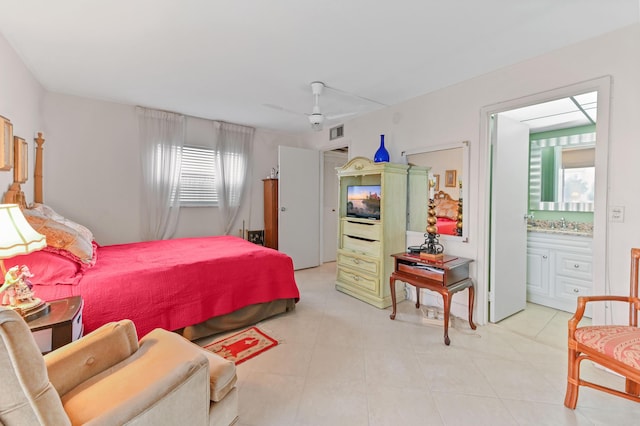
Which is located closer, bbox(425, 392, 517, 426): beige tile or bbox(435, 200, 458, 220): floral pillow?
bbox(425, 392, 517, 426): beige tile

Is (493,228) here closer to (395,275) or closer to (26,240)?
(395,275)

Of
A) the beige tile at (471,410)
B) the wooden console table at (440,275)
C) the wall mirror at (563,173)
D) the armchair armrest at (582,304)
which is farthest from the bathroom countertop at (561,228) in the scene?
the beige tile at (471,410)

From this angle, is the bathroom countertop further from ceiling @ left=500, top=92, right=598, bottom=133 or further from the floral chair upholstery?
the floral chair upholstery

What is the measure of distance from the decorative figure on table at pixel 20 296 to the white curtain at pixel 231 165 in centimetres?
290

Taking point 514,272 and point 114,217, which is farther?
point 114,217

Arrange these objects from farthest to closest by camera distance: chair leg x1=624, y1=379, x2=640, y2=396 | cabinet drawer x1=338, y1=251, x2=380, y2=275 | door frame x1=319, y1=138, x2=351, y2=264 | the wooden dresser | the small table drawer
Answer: the wooden dresser → door frame x1=319, y1=138, x2=351, y2=264 → cabinet drawer x1=338, y1=251, x2=380, y2=275 → the small table drawer → chair leg x1=624, y1=379, x2=640, y2=396

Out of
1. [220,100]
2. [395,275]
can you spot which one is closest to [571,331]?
[395,275]

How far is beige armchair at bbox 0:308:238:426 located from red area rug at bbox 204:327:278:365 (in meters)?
0.84

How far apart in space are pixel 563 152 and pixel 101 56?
502cm

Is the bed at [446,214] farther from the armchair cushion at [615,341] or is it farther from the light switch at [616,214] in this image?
the armchair cushion at [615,341]

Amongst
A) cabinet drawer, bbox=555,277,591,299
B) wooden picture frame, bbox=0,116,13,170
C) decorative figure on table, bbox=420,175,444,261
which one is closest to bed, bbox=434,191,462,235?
decorative figure on table, bbox=420,175,444,261

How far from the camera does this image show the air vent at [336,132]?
4266mm

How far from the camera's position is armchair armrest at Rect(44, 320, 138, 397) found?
1079mm

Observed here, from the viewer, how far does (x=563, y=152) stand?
3453mm
